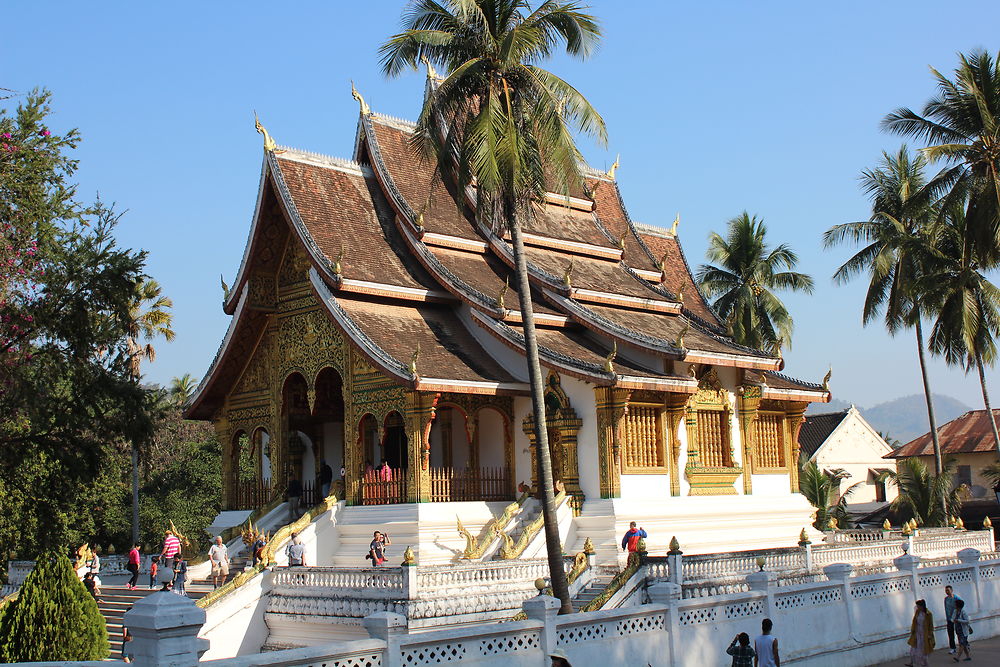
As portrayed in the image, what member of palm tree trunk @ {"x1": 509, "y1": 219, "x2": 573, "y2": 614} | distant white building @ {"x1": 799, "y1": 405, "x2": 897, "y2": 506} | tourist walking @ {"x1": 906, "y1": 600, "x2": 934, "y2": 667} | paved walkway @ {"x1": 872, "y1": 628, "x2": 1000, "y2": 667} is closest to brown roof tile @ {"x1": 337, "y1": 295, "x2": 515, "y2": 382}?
palm tree trunk @ {"x1": 509, "y1": 219, "x2": 573, "y2": 614}

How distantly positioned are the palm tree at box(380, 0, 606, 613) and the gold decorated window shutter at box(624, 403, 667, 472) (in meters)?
4.79

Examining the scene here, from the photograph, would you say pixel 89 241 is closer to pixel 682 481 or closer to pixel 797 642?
pixel 682 481

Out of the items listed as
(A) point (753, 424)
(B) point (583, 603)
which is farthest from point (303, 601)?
(A) point (753, 424)

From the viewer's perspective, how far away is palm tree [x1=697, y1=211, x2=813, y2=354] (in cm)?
3719

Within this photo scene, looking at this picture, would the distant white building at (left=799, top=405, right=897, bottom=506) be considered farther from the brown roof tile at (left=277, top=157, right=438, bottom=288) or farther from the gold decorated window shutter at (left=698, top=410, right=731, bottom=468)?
the brown roof tile at (left=277, top=157, right=438, bottom=288)

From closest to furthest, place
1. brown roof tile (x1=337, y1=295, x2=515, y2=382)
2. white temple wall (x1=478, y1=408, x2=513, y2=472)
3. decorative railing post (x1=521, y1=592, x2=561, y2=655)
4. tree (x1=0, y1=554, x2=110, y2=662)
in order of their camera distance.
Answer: decorative railing post (x1=521, y1=592, x2=561, y2=655)
tree (x1=0, y1=554, x2=110, y2=662)
brown roof tile (x1=337, y1=295, x2=515, y2=382)
white temple wall (x1=478, y1=408, x2=513, y2=472)

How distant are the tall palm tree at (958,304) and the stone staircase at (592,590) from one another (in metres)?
16.6

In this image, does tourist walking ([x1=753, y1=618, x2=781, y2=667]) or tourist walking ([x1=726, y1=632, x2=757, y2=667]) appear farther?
tourist walking ([x1=753, y1=618, x2=781, y2=667])

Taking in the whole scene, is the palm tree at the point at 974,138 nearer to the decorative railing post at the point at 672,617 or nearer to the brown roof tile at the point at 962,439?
the decorative railing post at the point at 672,617

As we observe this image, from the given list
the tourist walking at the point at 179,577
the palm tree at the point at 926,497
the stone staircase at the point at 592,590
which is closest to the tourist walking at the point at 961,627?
the stone staircase at the point at 592,590

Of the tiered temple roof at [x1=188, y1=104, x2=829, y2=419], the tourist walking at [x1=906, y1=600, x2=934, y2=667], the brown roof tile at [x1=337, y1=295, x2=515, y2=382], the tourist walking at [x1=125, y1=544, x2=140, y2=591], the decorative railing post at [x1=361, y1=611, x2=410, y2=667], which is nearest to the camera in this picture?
the decorative railing post at [x1=361, y1=611, x2=410, y2=667]

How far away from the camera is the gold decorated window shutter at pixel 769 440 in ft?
73.5

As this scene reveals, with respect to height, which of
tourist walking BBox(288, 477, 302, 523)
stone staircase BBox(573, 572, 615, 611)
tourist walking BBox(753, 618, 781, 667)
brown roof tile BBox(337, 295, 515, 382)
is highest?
brown roof tile BBox(337, 295, 515, 382)

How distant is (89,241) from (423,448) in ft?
21.0
